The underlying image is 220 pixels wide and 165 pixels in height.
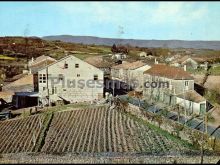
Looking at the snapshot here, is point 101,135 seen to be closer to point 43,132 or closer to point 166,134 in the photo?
point 43,132

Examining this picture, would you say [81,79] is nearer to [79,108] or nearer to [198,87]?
[79,108]

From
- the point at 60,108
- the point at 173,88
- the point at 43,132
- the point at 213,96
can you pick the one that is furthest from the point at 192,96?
the point at 43,132

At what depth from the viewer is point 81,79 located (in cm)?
3866

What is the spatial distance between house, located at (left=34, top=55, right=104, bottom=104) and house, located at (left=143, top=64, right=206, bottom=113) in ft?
20.4

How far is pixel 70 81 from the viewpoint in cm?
3850

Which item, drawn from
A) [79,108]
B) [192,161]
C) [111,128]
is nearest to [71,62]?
[79,108]

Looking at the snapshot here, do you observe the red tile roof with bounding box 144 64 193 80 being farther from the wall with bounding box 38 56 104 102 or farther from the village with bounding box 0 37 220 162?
the wall with bounding box 38 56 104 102

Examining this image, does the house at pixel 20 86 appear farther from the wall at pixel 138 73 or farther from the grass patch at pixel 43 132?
the wall at pixel 138 73

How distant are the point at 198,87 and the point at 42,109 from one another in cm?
1735

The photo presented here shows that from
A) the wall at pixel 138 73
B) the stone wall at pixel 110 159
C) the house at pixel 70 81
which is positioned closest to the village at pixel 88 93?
the house at pixel 70 81

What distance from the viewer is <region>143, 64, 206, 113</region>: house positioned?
3281 cm

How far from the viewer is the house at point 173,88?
3281cm

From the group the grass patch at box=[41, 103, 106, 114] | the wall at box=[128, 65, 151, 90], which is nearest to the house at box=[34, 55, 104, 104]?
the grass patch at box=[41, 103, 106, 114]

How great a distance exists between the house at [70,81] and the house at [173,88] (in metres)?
6.22
